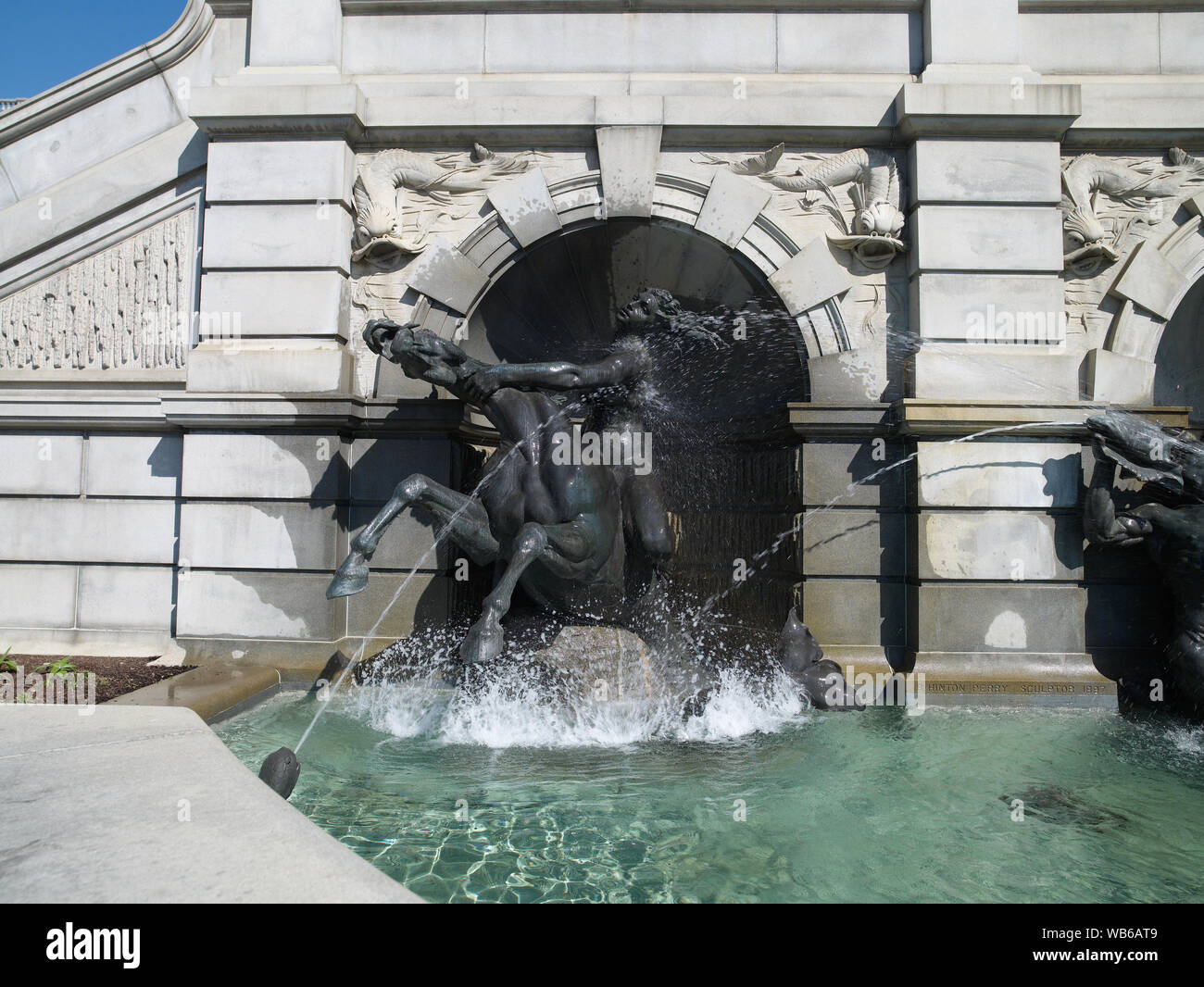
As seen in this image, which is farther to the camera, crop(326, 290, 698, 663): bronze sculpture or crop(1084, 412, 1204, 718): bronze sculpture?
crop(1084, 412, 1204, 718): bronze sculpture

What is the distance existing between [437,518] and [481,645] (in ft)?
4.33

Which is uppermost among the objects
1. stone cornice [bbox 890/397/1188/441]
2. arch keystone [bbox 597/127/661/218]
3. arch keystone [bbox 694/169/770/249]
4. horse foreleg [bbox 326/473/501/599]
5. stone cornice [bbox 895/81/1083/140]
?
stone cornice [bbox 895/81/1083/140]

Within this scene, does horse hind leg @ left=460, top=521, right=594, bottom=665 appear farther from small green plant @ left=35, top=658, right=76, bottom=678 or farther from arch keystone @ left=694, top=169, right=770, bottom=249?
arch keystone @ left=694, top=169, right=770, bottom=249

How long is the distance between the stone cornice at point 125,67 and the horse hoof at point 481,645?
23.1ft

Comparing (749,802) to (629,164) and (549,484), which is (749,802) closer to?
(549,484)

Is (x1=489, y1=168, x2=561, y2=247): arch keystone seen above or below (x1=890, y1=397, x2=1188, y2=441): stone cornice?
above

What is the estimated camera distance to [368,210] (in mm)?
7785

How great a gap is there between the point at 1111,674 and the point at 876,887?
5.33 m

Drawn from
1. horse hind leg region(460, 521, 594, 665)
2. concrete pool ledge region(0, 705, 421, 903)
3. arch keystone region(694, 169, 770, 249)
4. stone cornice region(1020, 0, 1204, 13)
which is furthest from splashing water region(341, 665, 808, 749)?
stone cornice region(1020, 0, 1204, 13)

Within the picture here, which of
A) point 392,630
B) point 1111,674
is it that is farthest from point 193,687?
point 1111,674

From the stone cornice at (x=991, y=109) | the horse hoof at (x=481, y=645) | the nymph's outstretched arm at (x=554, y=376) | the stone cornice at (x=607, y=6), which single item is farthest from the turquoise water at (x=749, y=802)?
the stone cornice at (x=607, y=6)

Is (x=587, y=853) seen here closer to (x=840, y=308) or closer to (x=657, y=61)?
(x=840, y=308)

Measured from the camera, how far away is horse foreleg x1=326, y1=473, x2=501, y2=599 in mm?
5621

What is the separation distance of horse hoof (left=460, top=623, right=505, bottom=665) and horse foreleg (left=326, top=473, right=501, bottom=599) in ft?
3.02
